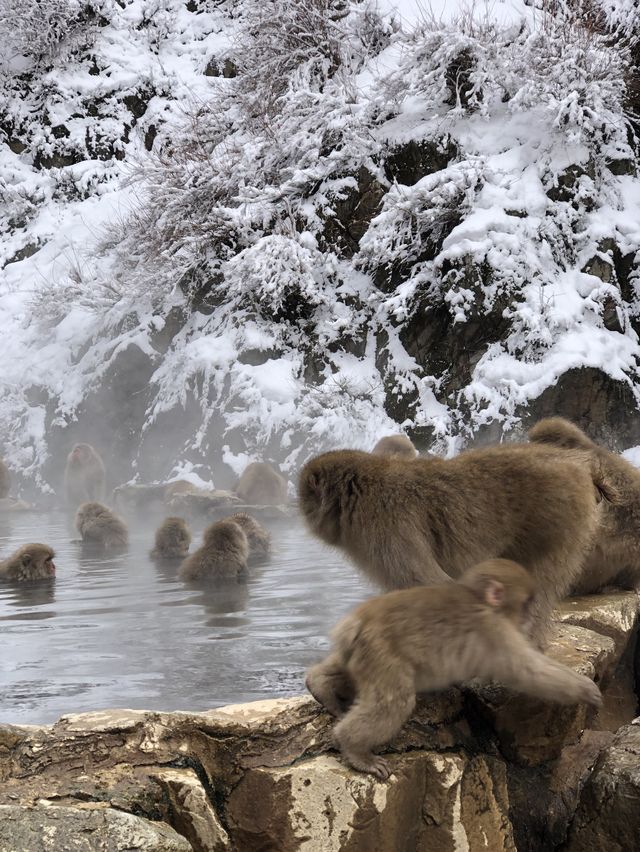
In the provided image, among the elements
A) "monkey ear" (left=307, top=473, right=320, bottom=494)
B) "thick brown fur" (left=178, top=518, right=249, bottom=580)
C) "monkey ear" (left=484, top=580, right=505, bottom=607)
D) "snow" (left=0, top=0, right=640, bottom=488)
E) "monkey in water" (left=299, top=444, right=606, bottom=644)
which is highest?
"snow" (left=0, top=0, right=640, bottom=488)

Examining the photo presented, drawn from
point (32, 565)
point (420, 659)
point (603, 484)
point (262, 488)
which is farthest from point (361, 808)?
point (262, 488)

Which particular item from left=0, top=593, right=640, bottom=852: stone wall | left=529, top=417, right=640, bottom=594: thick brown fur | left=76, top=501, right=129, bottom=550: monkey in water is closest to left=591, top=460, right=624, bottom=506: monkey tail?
left=529, top=417, right=640, bottom=594: thick brown fur

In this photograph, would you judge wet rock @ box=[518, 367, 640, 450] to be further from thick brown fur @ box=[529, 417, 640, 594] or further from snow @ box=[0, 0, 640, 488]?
thick brown fur @ box=[529, 417, 640, 594]

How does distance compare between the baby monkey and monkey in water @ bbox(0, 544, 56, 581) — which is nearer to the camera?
the baby monkey

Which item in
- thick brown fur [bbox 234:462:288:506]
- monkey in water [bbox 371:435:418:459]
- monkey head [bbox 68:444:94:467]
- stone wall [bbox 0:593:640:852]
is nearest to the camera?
stone wall [bbox 0:593:640:852]

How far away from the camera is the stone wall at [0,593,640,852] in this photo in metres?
2.13

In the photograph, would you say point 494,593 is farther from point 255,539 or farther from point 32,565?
point 255,539

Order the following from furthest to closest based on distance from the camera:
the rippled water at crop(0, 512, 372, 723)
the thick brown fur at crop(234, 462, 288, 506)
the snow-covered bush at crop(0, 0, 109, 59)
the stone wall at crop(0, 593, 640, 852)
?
1. the snow-covered bush at crop(0, 0, 109, 59)
2. the thick brown fur at crop(234, 462, 288, 506)
3. the rippled water at crop(0, 512, 372, 723)
4. the stone wall at crop(0, 593, 640, 852)

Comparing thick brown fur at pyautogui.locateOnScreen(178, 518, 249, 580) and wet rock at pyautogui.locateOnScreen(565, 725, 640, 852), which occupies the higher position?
thick brown fur at pyautogui.locateOnScreen(178, 518, 249, 580)

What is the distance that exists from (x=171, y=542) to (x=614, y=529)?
4.14 meters

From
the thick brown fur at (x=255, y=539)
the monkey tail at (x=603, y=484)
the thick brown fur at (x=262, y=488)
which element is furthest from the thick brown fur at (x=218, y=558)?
the monkey tail at (x=603, y=484)

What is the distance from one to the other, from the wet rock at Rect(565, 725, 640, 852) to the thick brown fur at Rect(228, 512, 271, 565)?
14.8 feet

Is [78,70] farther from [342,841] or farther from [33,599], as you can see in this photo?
[342,841]

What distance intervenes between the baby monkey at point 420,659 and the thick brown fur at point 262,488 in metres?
6.68
